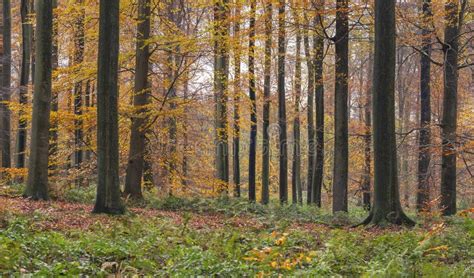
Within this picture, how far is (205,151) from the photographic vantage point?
20844mm

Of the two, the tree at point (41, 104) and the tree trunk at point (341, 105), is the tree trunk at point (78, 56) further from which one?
the tree trunk at point (341, 105)

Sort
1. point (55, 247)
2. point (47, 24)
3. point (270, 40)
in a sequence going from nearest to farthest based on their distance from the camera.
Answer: point (55, 247) → point (47, 24) → point (270, 40)

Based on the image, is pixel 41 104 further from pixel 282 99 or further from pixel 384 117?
pixel 282 99

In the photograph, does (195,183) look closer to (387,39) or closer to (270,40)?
(270,40)

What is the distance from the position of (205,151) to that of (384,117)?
11569 millimetres

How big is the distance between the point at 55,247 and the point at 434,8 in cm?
1288

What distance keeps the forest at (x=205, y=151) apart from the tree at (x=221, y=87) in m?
0.09

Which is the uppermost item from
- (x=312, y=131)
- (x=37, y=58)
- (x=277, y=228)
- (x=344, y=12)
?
(x=344, y=12)

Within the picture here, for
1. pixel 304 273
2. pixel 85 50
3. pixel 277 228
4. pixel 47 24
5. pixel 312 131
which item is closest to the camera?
pixel 304 273

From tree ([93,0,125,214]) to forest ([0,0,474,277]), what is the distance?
0.03 m

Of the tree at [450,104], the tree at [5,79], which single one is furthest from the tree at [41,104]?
the tree at [450,104]

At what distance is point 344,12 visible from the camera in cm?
1367

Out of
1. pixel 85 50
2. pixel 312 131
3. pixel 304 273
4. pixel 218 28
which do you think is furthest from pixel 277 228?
pixel 312 131

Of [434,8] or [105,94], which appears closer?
[105,94]
